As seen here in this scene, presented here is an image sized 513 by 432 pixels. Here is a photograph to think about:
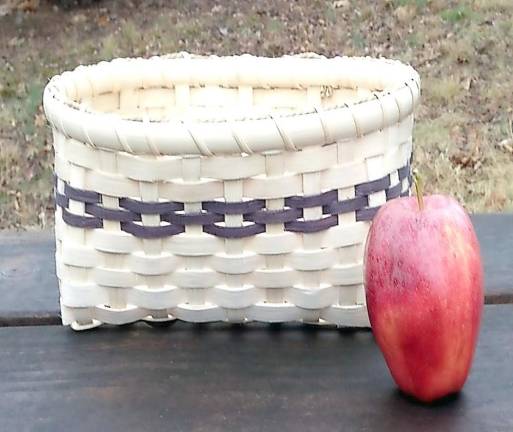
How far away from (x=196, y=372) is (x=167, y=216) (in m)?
0.11

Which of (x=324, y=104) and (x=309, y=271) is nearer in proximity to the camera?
(x=309, y=271)

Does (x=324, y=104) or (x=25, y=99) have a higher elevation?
(x=324, y=104)

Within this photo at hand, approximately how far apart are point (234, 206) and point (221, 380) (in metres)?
0.12

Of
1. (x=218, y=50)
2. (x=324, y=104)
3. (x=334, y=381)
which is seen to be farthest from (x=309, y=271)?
(x=218, y=50)

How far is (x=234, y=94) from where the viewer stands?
921 mm

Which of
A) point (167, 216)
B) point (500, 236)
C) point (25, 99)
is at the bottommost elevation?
point (25, 99)

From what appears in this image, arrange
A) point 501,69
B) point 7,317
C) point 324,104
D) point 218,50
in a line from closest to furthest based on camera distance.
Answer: point 7,317 < point 324,104 < point 501,69 < point 218,50

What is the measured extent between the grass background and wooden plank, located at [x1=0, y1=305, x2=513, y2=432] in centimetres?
126

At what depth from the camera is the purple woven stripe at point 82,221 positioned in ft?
2.30

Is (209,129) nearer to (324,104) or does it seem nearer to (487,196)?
(324,104)

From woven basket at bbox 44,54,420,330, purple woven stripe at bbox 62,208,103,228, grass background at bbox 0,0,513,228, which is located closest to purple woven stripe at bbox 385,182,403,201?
woven basket at bbox 44,54,420,330

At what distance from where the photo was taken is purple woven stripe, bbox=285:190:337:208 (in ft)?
2.24

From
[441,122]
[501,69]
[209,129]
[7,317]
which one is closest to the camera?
[209,129]

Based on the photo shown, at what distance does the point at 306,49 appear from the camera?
2.89 metres
